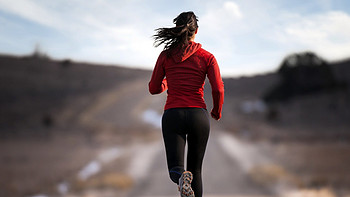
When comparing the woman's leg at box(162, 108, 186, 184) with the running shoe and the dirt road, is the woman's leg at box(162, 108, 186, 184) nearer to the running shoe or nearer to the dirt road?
the running shoe

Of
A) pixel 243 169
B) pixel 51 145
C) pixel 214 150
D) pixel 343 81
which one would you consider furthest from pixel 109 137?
pixel 343 81

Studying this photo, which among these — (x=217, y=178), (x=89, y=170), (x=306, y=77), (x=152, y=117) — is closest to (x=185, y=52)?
(x=89, y=170)

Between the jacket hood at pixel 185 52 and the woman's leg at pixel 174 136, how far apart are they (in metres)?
0.61

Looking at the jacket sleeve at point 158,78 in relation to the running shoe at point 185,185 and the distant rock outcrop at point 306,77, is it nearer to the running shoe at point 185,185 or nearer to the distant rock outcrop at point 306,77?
the running shoe at point 185,185

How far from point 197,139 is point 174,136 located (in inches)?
11.4

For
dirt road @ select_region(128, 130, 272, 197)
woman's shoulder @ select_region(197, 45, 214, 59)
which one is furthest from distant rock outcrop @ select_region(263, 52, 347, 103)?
woman's shoulder @ select_region(197, 45, 214, 59)

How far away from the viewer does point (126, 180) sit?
10012 centimetres

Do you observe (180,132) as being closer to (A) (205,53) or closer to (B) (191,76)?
(B) (191,76)

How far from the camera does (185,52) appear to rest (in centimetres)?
458

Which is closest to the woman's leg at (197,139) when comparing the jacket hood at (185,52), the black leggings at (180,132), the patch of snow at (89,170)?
the black leggings at (180,132)

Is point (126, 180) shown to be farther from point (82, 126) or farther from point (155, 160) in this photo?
point (82, 126)

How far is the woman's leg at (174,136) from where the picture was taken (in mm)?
4574

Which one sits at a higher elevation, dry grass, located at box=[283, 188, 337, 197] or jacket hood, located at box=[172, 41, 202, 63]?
jacket hood, located at box=[172, 41, 202, 63]

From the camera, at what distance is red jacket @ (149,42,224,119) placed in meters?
4.56
